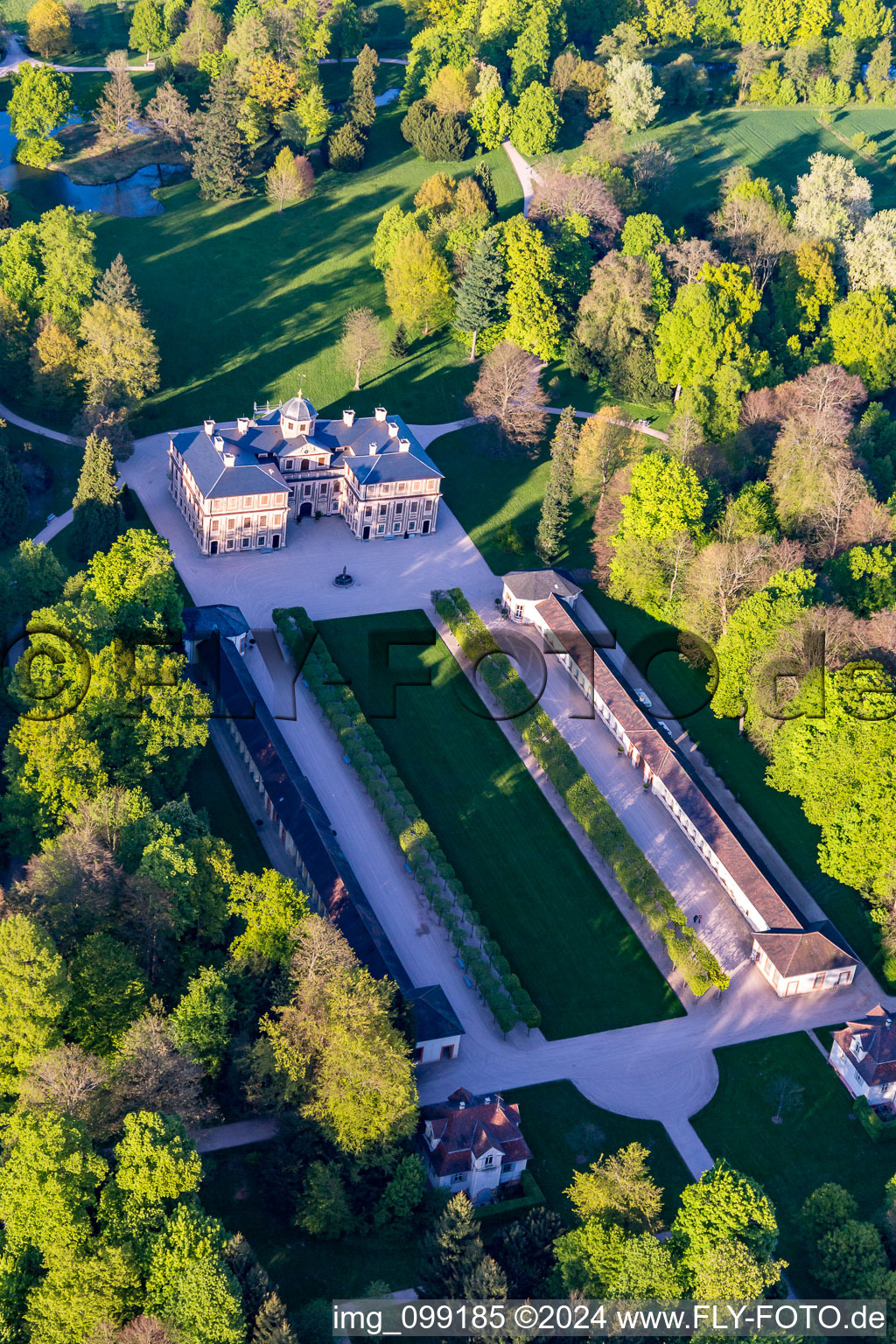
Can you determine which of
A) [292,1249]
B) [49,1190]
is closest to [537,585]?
[292,1249]

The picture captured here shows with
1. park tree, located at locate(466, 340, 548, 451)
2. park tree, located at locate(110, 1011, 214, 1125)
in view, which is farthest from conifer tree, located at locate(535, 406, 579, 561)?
park tree, located at locate(110, 1011, 214, 1125)

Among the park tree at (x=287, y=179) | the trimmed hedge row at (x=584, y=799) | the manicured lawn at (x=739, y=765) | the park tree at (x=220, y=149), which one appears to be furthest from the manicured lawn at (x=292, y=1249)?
the park tree at (x=220, y=149)

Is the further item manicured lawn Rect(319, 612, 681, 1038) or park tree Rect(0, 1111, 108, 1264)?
manicured lawn Rect(319, 612, 681, 1038)

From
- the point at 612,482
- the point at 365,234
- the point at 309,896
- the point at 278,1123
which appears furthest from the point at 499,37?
the point at 278,1123

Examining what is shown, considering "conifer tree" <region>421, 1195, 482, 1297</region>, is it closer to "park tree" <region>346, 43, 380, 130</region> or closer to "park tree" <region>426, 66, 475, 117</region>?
"park tree" <region>426, 66, 475, 117</region>

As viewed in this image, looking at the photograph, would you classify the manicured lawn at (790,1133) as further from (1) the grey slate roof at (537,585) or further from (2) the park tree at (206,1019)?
(1) the grey slate roof at (537,585)
